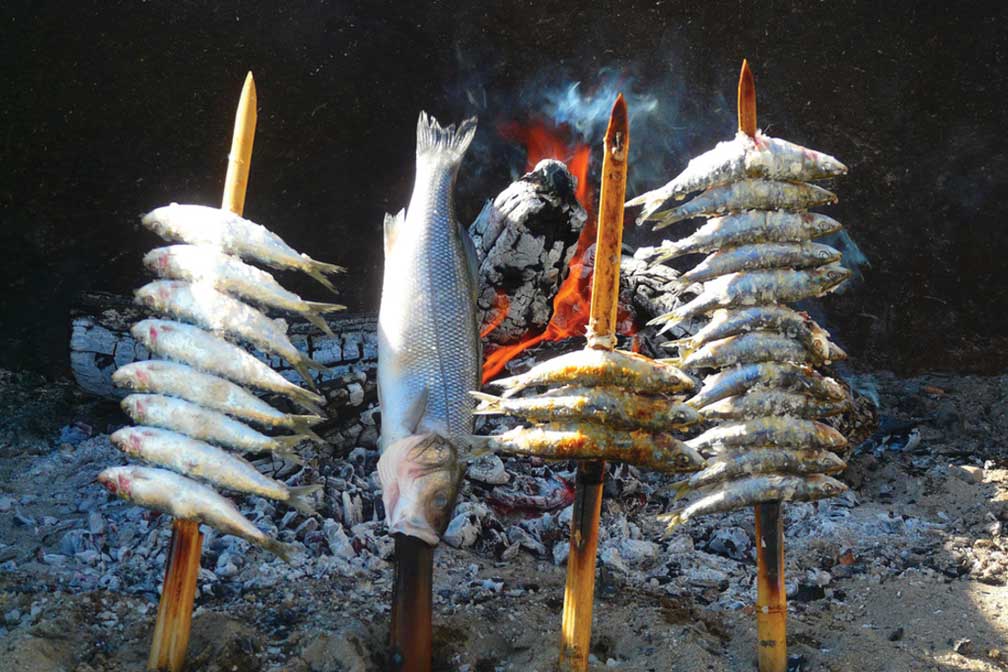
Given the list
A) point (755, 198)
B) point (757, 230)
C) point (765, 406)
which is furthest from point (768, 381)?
point (755, 198)

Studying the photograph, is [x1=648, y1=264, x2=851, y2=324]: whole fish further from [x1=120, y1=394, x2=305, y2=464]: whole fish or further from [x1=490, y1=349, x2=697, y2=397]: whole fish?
[x1=120, y1=394, x2=305, y2=464]: whole fish

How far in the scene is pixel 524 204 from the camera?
5.61 m

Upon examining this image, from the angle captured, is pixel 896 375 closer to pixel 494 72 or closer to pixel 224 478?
pixel 494 72

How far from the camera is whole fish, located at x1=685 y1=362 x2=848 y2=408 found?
11.9 feet

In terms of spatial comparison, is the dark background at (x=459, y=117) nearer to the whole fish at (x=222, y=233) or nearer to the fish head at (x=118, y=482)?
the whole fish at (x=222, y=233)

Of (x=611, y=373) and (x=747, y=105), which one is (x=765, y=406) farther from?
(x=747, y=105)

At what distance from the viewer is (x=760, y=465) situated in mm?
3568

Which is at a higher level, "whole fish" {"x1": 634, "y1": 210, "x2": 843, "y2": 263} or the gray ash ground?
"whole fish" {"x1": 634, "y1": 210, "x2": 843, "y2": 263}

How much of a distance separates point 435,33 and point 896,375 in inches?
172

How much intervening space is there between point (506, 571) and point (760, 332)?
1857mm

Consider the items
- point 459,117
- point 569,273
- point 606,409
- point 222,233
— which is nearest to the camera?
point 606,409

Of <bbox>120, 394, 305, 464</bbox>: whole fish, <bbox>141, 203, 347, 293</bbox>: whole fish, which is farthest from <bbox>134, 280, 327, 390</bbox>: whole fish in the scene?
<bbox>120, 394, 305, 464</bbox>: whole fish

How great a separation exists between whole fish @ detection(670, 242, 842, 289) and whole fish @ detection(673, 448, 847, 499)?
2.17ft

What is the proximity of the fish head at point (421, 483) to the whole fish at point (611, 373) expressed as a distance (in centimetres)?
72
